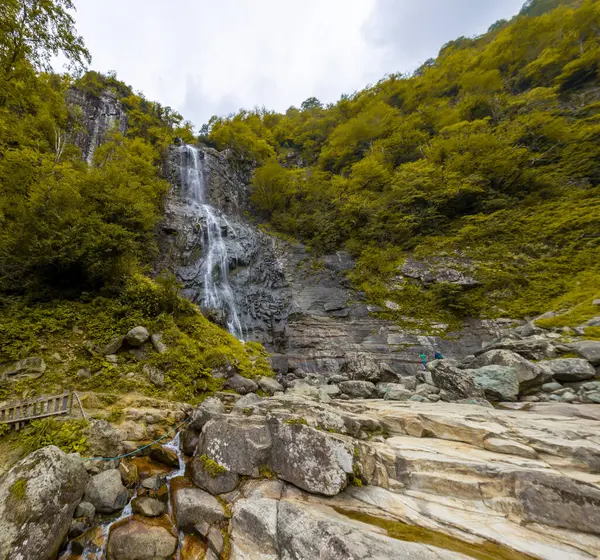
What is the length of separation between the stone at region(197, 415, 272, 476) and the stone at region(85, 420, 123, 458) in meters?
1.53

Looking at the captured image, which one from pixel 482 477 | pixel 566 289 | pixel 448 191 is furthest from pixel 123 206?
pixel 566 289

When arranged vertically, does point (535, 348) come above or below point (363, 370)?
above

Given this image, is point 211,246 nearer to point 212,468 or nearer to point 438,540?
point 212,468

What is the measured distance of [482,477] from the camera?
8.04ft

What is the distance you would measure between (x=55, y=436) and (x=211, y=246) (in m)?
12.5

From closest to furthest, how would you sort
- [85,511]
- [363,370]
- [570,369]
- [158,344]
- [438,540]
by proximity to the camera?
[438,540]
[85,511]
[570,369]
[158,344]
[363,370]

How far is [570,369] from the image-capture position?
5355 millimetres

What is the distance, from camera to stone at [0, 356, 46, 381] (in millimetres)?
4320

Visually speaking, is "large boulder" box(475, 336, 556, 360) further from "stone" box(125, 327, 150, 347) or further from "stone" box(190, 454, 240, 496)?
"stone" box(125, 327, 150, 347)

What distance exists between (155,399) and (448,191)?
653 inches

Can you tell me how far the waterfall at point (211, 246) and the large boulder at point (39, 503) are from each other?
909cm

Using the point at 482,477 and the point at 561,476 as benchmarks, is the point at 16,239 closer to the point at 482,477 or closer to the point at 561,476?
the point at 482,477

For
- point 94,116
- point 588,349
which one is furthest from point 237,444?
point 94,116

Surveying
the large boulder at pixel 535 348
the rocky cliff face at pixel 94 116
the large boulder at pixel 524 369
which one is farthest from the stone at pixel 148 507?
the rocky cliff face at pixel 94 116
